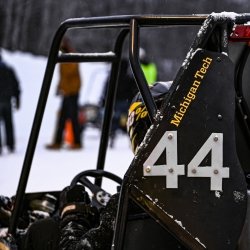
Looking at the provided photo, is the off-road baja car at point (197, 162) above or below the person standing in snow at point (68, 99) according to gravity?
above

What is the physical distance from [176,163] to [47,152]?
8187 millimetres

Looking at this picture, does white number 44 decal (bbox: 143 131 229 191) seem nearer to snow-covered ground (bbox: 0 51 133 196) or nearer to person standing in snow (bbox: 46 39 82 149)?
snow-covered ground (bbox: 0 51 133 196)

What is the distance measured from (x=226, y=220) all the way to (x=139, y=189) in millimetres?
286

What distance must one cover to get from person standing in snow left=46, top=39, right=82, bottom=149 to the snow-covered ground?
0.30m

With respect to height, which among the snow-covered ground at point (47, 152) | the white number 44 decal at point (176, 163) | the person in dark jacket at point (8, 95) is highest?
the white number 44 decal at point (176, 163)

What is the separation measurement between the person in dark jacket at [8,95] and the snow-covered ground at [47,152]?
25 centimetres

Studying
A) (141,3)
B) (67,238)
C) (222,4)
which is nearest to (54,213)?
(67,238)

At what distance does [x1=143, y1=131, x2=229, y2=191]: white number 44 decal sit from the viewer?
230 cm

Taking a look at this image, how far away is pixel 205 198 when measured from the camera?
231 centimetres

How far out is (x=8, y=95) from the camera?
1008 cm

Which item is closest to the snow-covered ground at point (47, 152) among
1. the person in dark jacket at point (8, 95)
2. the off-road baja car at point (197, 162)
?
the person in dark jacket at point (8, 95)

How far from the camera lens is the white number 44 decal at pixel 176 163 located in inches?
90.4

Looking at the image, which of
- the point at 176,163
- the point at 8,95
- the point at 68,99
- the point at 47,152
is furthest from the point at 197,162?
the point at 68,99

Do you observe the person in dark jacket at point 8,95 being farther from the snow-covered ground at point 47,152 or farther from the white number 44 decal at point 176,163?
the white number 44 decal at point 176,163
